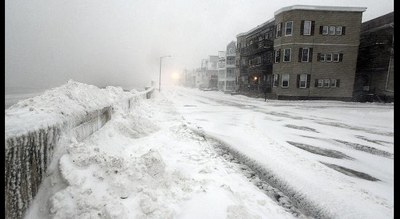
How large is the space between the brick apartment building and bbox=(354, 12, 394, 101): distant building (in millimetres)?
2286

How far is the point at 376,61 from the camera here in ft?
104

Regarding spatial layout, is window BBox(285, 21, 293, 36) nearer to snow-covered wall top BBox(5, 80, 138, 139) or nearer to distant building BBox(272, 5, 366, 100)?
distant building BBox(272, 5, 366, 100)

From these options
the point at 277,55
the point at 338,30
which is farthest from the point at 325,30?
the point at 277,55

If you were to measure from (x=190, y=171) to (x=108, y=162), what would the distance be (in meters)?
1.75

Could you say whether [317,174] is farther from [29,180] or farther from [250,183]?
[29,180]

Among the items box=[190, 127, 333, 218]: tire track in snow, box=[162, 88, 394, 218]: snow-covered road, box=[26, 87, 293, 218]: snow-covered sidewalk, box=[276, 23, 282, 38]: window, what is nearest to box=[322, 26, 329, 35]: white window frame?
box=[276, 23, 282, 38]: window

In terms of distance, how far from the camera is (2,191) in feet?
7.28

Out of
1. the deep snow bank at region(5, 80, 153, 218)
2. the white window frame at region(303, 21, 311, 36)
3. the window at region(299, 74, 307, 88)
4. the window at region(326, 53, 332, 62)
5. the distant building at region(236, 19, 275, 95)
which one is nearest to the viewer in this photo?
the deep snow bank at region(5, 80, 153, 218)

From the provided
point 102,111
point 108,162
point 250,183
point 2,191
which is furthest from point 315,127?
point 2,191

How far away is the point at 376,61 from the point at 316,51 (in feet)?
23.9

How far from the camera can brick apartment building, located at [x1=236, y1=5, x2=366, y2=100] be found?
→ 103 ft

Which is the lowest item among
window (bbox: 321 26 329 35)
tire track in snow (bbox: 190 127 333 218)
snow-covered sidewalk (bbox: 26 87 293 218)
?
tire track in snow (bbox: 190 127 333 218)

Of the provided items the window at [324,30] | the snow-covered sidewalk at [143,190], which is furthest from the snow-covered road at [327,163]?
the window at [324,30]

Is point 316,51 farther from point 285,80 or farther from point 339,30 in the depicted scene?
point 285,80
